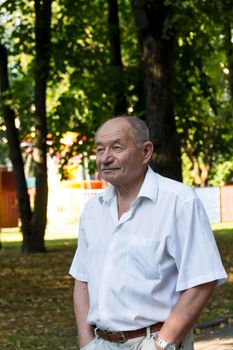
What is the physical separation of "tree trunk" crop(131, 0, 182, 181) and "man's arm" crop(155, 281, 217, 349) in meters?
12.8

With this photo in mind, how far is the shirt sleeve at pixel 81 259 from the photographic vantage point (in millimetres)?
4281

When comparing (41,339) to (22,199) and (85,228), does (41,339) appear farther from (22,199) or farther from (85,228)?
(22,199)

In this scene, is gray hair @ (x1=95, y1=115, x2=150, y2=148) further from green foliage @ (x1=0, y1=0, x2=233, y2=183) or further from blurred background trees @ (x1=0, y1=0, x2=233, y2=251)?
green foliage @ (x1=0, y1=0, x2=233, y2=183)

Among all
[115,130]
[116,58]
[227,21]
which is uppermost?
[227,21]

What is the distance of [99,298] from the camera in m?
4.03

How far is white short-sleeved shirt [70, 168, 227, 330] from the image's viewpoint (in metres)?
3.92

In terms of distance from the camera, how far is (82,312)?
4.26 metres

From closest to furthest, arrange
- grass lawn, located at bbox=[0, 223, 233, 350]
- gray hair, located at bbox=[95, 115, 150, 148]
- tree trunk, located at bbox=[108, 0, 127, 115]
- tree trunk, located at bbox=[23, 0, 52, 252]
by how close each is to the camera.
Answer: gray hair, located at bbox=[95, 115, 150, 148] < grass lawn, located at bbox=[0, 223, 233, 350] < tree trunk, located at bbox=[108, 0, 127, 115] < tree trunk, located at bbox=[23, 0, 52, 252]

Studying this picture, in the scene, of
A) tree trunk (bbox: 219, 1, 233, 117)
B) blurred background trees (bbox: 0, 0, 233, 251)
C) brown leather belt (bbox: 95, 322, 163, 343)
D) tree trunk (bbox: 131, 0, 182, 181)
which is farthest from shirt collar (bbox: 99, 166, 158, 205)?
blurred background trees (bbox: 0, 0, 233, 251)

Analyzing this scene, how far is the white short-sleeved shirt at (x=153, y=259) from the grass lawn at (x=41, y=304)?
6.60 meters

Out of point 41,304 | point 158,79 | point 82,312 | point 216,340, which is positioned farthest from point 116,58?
point 82,312

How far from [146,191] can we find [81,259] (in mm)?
491

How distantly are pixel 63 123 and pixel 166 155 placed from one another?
9236 mm

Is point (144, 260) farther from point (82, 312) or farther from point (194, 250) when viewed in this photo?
point (82, 312)
